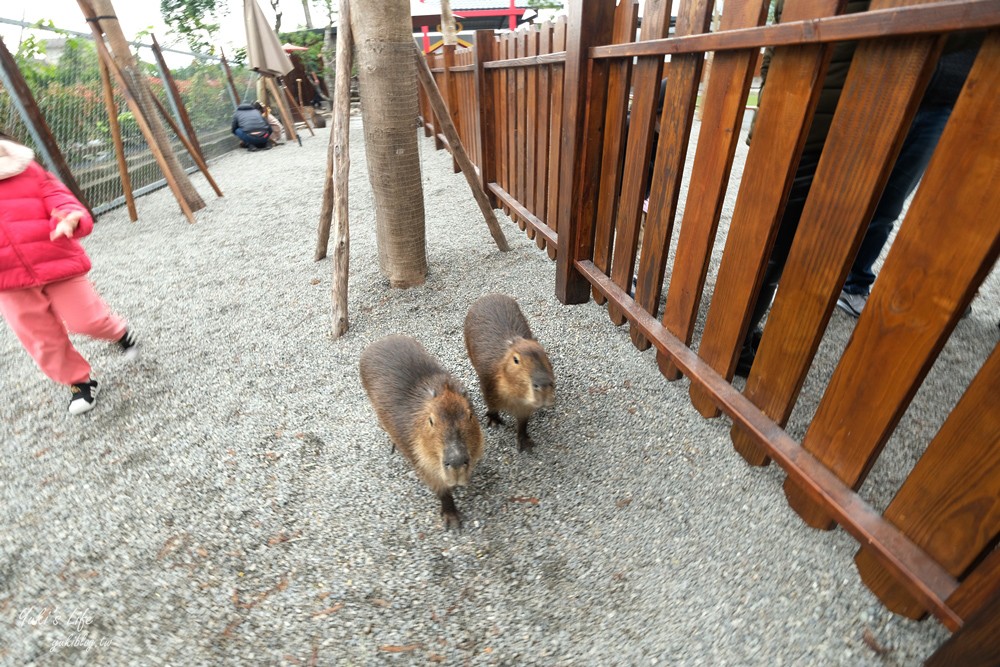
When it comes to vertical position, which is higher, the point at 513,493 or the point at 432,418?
the point at 432,418

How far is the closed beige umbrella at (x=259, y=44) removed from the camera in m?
9.73

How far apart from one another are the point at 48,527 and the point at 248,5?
11339 millimetres

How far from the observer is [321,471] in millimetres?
2176

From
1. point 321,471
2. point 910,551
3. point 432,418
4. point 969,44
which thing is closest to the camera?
point 910,551

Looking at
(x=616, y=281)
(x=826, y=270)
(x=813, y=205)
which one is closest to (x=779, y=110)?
(x=813, y=205)

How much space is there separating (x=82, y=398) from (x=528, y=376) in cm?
256

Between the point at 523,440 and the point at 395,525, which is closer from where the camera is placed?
the point at 395,525

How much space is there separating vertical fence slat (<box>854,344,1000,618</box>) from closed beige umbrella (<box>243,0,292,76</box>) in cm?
1193

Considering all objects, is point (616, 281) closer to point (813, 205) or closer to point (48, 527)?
point (813, 205)

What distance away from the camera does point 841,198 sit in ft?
4.49

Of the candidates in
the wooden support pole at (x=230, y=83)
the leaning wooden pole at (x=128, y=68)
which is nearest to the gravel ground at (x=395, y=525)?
the leaning wooden pole at (x=128, y=68)

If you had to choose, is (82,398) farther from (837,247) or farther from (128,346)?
(837,247)

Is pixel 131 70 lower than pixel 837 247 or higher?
higher

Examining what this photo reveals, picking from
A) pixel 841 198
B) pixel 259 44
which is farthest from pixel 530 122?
pixel 259 44
